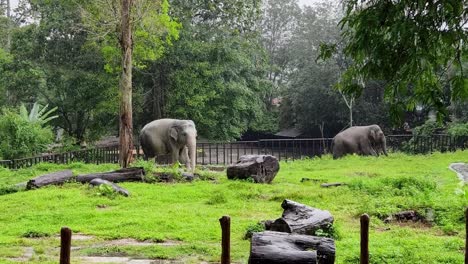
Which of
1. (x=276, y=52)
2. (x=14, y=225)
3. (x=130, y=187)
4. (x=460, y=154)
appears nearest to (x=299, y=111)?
(x=276, y=52)

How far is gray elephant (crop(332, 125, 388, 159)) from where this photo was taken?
2231cm

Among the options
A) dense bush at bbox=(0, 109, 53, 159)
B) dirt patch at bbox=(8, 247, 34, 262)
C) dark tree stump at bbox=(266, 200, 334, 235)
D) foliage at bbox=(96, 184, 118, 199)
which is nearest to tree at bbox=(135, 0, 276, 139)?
dense bush at bbox=(0, 109, 53, 159)

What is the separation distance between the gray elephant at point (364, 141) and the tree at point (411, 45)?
18.8 meters

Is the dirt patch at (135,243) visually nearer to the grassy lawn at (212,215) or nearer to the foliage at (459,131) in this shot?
the grassy lawn at (212,215)

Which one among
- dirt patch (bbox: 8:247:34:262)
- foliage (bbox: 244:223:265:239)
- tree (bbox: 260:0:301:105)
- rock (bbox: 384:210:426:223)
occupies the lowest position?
dirt patch (bbox: 8:247:34:262)

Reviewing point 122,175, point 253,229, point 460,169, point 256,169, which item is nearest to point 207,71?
point 460,169

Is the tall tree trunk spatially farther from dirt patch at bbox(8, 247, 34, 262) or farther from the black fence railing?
dirt patch at bbox(8, 247, 34, 262)

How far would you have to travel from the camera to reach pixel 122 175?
42.4 ft

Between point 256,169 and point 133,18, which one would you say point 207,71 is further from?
point 256,169

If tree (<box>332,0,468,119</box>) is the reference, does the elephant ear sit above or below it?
below

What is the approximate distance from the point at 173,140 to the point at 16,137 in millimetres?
5872

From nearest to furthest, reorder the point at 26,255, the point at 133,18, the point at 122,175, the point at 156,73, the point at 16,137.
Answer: the point at 26,255
the point at 122,175
the point at 133,18
the point at 16,137
the point at 156,73

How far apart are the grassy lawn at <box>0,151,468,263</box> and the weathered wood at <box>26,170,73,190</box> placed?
424 mm

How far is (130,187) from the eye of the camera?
12.1 m
